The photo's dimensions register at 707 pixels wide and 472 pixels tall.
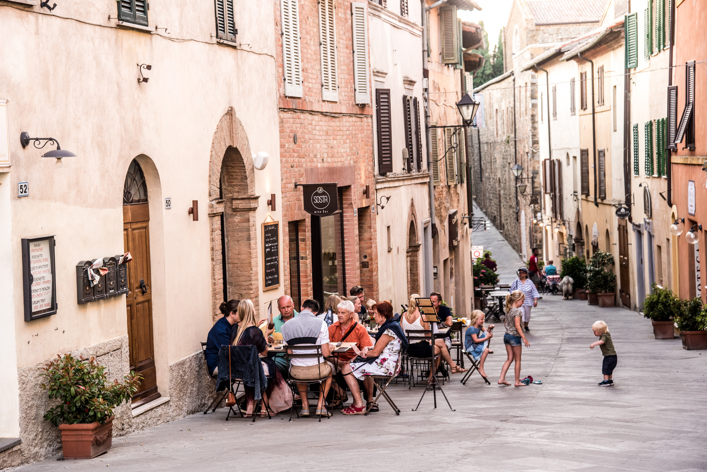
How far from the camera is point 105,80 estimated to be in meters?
9.51

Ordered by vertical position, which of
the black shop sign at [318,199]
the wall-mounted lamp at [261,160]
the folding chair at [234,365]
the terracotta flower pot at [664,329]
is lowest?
the terracotta flower pot at [664,329]

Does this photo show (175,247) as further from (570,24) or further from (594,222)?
(570,24)

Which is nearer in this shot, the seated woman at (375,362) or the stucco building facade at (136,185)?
the stucco building facade at (136,185)

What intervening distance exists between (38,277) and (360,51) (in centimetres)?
1174

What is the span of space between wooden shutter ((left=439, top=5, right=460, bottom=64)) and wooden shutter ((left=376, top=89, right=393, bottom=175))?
30.0ft

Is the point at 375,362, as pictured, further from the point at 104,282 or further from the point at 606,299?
the point at 606,299

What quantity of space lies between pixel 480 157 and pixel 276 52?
56.2 m

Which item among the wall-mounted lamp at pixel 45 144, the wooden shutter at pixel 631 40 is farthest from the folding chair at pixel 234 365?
the wooden shutter at pixel 631 40

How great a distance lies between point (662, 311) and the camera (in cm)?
1956

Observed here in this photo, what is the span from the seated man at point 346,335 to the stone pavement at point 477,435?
1.96 feet

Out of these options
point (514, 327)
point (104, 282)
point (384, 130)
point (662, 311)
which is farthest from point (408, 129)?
point (104, 282)

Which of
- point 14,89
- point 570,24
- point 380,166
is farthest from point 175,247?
point 570,24

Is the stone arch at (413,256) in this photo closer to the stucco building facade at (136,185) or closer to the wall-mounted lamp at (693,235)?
the wall-mounted lamp at (693,235)

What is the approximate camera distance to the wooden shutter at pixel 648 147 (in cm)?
2606
